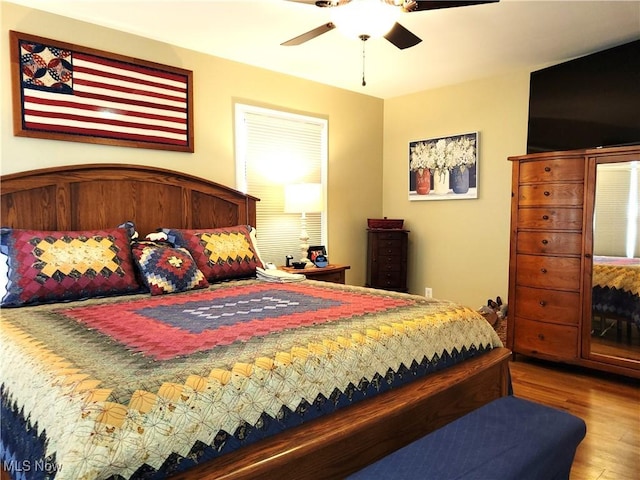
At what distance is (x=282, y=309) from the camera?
2080 mm

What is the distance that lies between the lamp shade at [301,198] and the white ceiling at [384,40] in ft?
3.58

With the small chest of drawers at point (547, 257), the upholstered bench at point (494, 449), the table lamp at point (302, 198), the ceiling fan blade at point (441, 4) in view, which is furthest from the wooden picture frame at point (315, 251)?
the upholstered bench at point (494, 449)

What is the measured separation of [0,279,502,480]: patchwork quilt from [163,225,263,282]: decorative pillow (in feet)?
2.21

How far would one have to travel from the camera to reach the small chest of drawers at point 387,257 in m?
4.76

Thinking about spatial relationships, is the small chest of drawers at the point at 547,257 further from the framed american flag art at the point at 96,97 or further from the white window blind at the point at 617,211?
the framed american flag art at the point at 96,97

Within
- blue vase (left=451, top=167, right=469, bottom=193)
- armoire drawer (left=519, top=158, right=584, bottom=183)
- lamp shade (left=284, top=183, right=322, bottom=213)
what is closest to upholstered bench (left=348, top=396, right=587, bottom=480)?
armoire drawer (left=519, top=158, right=584, bottom=183)

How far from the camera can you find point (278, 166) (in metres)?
4.25

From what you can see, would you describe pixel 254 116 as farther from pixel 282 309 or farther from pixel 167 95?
pixel 282 309

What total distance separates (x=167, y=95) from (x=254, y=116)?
85cm

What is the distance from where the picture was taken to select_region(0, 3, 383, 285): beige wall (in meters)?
2.81

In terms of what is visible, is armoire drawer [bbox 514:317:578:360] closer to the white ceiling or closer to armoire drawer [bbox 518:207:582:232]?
armoire drawer [bbox 518:207:582:232]

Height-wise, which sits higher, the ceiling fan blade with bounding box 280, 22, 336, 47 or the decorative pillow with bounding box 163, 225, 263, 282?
the ceiling fan blade with bounding box 280, 22, 336, 47

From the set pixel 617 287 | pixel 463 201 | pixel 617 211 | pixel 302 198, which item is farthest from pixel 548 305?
pixel 302 198

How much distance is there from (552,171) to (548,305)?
40.3 inches
